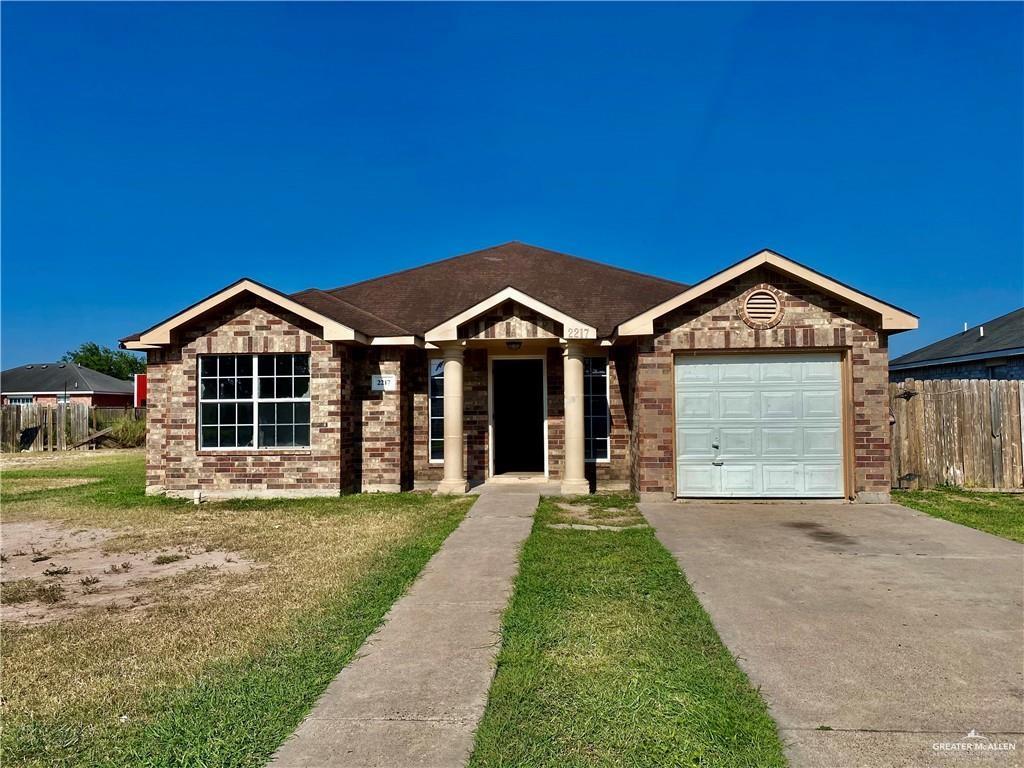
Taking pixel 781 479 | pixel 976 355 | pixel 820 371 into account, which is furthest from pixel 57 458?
pixel 976 355

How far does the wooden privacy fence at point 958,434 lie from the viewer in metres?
11.3

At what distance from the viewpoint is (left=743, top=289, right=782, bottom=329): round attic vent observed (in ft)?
33.5

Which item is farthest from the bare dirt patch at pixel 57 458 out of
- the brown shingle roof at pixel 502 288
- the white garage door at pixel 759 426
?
the white garage door at pixel 759 426

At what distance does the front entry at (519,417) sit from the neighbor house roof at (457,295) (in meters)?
1.90

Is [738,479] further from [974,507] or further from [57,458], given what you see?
[57,458]

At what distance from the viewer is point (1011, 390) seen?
1127 centimetres

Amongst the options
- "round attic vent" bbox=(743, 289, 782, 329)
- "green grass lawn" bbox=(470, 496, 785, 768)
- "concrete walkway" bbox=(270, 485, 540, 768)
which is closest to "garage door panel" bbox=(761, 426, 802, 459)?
"round attic vent" bbox=(743, 289, 782, 329)

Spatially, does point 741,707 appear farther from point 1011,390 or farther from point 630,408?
point 1011,390

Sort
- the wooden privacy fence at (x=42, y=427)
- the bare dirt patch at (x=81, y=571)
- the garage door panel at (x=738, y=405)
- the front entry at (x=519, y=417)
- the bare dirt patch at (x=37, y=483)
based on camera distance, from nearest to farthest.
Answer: the bare dirt patch at (x=81, y=571) < the garage door panel at (x=738, y=405) < the bare dirt patch at (x=37, y=483) < the front entry at (x=519, y=417) < the wooden privacy fence at (x=42, y=427)

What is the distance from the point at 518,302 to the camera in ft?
36.7

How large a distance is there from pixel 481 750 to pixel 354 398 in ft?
31.7

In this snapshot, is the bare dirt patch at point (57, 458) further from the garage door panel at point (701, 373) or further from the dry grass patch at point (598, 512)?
the garage door panel at point (701, 373)

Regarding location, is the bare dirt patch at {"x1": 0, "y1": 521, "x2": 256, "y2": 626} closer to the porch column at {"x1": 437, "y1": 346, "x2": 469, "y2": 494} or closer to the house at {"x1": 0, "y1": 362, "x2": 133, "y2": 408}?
the porch column at {"x1": 437, "y1": 346, "x2": 469, "y2": 494}

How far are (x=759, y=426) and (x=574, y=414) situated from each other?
126 inches
